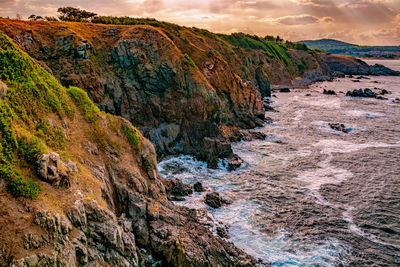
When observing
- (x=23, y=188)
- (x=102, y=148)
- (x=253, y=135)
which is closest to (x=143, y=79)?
(x=253, y=135)

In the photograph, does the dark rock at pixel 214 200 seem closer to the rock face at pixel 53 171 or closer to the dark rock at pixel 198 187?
the dark rock at pixel 198 187

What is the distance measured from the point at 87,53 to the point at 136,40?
7994mm

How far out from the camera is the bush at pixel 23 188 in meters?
10.6

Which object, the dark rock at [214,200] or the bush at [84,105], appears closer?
the bush at [84,105]

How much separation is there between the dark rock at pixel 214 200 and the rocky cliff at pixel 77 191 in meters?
4.37

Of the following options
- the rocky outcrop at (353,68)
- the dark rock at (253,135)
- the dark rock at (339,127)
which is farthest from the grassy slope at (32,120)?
the rocky outcrop at (353,68)

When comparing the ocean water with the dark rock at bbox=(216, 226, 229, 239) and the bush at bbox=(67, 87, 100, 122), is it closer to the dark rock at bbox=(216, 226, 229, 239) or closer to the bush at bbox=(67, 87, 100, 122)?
the dark rock at bbox=(216, 226, 229, 239)

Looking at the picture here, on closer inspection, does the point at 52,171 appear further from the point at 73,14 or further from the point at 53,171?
the point at 73,14

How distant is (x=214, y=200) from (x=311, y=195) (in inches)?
411

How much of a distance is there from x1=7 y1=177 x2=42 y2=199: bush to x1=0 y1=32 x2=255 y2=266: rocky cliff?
0.03m

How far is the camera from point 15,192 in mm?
10547

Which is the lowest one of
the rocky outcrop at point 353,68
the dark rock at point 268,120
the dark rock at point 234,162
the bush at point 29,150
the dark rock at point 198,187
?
the dark rock at point 198,187

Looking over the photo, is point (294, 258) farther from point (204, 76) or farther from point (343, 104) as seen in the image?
point (343, 104)

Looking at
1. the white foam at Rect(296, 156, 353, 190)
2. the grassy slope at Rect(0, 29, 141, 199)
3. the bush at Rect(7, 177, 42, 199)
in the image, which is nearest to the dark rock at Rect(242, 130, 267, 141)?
the white foam at Rect(296, 156, 353, 190)
